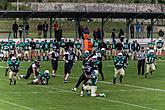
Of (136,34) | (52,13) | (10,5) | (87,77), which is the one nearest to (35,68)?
(87,77)

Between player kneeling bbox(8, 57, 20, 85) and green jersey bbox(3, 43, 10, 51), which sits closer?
player kneeling bbox(8, 57, 20, 85)

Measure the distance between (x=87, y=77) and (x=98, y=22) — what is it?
53355 mm

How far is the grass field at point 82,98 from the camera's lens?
25578 millimetres

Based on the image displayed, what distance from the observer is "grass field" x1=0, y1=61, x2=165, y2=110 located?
83.9 ft

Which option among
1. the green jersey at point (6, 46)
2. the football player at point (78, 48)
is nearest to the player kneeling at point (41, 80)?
the green jersey at point (6, 46)

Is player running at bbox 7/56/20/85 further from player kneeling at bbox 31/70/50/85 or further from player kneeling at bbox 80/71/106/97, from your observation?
player kneeling at bbox 80/71/106/97

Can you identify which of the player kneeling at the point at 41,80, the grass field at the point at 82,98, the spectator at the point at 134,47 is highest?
the spectator at the point at 134,47

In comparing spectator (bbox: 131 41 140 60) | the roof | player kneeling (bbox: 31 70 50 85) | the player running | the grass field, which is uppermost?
the roof

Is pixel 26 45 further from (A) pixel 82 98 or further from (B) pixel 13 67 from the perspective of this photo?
(A) pixel 82 98

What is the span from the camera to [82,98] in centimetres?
2811

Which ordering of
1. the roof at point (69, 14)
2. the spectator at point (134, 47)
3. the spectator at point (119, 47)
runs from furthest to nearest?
the spectator at point (134, 47) < the roof at point (69, 14) < the spectator at point (119, 47)

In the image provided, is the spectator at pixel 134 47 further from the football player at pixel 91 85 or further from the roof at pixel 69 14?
the football player at pixel 91 85

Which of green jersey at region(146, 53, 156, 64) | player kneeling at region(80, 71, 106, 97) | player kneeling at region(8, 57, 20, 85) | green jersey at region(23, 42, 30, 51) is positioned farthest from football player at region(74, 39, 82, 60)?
player kneeling at region(80, 71, 106, 97)

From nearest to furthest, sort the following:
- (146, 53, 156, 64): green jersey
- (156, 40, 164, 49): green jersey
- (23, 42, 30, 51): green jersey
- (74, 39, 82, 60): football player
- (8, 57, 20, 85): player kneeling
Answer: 1. (8, 57, 20, 85): player kneeling
2. (146, 53, 156, 64): green jersey
3. (23, 42, 30, 51): green jersey
4. (74, 39, 82, 60): football player
5. (156, 40, 164, 49): green jersey
